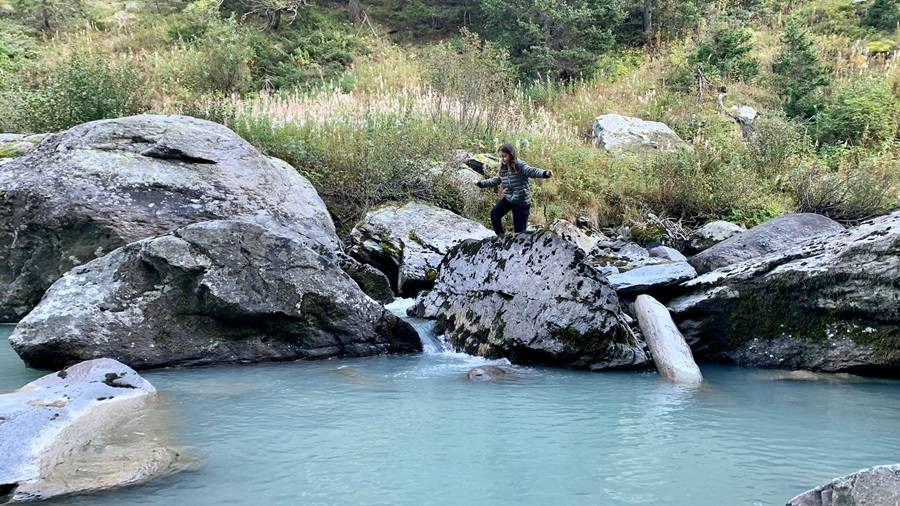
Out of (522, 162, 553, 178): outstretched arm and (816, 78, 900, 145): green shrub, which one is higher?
(816, 78, 900, 145): green shrub

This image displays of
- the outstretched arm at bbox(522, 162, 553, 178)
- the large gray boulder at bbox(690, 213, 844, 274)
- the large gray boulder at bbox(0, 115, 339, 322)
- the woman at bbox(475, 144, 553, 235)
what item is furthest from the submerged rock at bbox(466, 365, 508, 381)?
the large gray boulder at bbox(690, 213, 844, 274)

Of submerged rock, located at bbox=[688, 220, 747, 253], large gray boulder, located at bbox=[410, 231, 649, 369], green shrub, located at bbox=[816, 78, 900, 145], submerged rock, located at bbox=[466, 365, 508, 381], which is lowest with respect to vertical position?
submerged rock, located at bbox=[466, 365, 508, 381]

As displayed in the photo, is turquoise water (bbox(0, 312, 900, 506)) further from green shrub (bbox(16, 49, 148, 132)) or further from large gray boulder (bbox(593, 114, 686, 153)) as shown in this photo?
large gray boulder (bbox(593, 114, 686, 153))

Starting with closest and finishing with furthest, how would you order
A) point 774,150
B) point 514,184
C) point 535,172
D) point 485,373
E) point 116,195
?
point 485,373 < point 535,172 < point 116,195 < point 514,184 < point 774,150

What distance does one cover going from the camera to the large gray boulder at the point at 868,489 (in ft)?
9.97

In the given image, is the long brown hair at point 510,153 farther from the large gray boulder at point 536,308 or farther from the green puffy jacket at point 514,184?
the large gray boulder at point 536,308

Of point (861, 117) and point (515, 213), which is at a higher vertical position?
point (861, 117)

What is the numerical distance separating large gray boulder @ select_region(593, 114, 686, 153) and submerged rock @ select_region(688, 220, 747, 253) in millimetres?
3232

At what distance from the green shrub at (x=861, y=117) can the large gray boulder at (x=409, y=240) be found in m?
10.0

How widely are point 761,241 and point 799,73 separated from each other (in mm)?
10924

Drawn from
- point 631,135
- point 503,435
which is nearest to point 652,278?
point 503,435

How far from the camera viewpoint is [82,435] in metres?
4.65

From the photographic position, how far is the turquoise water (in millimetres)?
4074

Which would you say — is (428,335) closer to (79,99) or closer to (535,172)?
(535,172)
